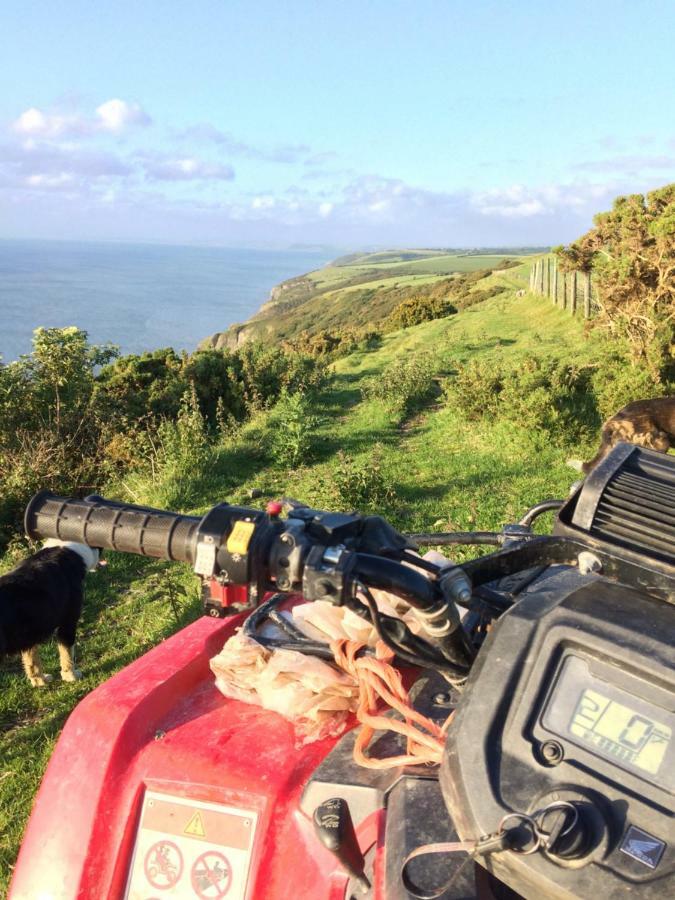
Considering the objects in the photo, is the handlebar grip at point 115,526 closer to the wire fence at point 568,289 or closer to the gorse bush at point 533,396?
the gorse bush at point 533,396

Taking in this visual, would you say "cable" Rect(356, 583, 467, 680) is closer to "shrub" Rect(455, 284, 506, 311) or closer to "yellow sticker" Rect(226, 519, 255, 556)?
"yellow sticker" Rect(226, 519, 255, 556)

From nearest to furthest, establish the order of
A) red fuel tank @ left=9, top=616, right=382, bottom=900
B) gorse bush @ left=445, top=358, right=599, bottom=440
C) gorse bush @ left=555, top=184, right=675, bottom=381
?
red fuel tank @ left=9, top=616, right=382, bottom=900 < gorse bush @ left=445, top=358, right=599, bottom=440 < gorse bush @ left=555, top=184, right=675, bottom=381

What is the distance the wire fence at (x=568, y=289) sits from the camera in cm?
1884

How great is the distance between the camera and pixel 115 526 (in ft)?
5.18

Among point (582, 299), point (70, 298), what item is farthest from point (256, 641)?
point (70, 298)

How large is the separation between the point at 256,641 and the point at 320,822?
0.81 m

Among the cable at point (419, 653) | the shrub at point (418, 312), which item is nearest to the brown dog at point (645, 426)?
the cable at point (419, 653)

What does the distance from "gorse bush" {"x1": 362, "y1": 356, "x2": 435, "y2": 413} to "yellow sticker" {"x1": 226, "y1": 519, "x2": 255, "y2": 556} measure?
1088cm

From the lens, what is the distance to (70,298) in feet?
215

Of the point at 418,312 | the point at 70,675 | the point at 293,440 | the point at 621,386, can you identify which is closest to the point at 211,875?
the point at 70,675

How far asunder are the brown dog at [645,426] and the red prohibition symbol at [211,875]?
721 cm

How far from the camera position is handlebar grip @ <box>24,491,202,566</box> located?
4.93 ft

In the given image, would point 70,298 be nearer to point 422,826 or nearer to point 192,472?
point 192,472

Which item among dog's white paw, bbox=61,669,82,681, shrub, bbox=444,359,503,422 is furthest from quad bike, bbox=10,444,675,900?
shrub, bbox=444,359,503,422
